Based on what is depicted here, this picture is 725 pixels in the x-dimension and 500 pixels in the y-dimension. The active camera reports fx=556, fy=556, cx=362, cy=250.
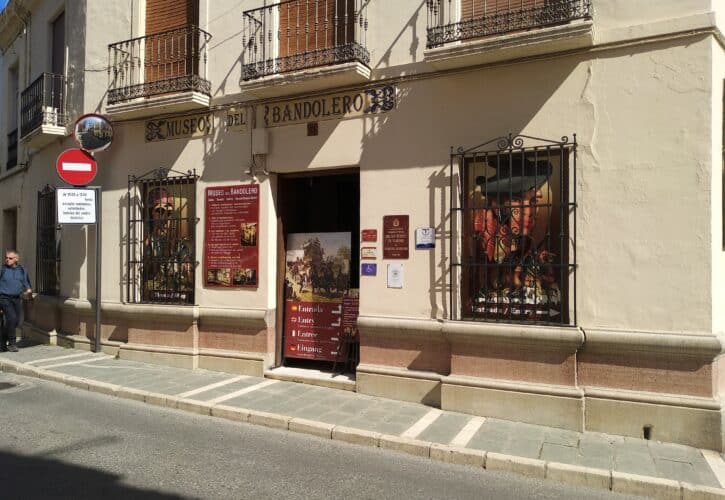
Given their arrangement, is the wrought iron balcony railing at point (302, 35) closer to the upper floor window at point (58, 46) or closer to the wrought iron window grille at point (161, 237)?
the wrought iron window grille at point (161, 237)

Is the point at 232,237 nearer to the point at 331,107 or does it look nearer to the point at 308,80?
the point at 331,107

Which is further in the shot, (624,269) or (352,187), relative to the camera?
(352,187)

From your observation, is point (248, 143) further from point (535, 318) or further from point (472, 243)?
point (535, 318)

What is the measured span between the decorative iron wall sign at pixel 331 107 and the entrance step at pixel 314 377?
3509mm

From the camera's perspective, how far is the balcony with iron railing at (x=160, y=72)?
8.46 metres

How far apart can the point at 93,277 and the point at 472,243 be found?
6.83 metres

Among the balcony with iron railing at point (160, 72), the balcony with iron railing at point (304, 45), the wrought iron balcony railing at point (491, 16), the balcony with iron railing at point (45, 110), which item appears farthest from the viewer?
the balcony with iron railing at point (45, 110)

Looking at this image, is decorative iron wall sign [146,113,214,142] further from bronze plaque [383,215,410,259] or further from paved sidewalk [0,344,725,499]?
paved sidewalk [0,344,725,499]

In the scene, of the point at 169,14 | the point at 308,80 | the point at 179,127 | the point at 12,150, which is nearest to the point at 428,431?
the point at 308,80

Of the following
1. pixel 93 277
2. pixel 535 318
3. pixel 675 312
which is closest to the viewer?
pixel 675 312

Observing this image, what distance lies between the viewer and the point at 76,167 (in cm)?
935

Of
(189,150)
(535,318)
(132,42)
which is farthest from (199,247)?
(535,318)

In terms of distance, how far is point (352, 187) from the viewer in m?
9.77

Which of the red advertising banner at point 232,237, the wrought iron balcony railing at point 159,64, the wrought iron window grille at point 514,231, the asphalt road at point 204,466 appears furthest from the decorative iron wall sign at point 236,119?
the asphalt road at point 204,466
